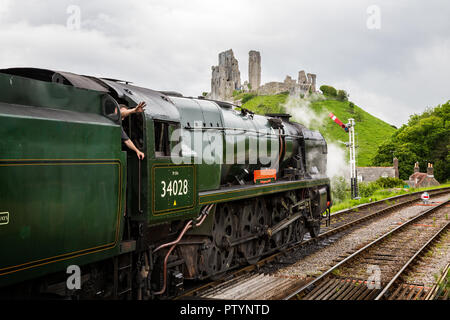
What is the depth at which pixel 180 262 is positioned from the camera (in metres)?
6.42

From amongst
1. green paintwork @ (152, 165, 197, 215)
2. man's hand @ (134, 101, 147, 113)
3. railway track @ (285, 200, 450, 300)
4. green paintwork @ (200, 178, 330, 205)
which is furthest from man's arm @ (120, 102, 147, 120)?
railway track @ (285, 200, 450, 300)

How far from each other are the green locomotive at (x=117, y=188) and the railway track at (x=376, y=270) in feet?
5.68

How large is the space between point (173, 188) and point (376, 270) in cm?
575

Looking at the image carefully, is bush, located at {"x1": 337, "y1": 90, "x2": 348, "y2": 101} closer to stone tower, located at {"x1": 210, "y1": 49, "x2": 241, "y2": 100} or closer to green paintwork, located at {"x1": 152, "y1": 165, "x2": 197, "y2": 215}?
stone tower, located at {"x1": 210, "y1": 49, "x2": 241, "y2": 100}

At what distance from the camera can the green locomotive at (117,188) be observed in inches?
141

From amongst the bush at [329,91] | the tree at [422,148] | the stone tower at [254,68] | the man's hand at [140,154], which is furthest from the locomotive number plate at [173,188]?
the stone tower at [254,68]

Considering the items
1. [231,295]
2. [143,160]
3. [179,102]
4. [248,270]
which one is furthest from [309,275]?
[143,160]

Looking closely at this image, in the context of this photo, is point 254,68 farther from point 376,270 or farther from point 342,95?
point 376,270

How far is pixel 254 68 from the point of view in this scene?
12875 centimetres

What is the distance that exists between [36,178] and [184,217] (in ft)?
8.87

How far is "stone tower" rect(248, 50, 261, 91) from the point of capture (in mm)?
128500

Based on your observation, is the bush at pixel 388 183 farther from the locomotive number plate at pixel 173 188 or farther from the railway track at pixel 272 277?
the locomotive number plate at pixel 173 188

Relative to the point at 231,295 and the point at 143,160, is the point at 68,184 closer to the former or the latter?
the point at 143,160

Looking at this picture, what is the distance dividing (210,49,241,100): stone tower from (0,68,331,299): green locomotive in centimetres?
11443
